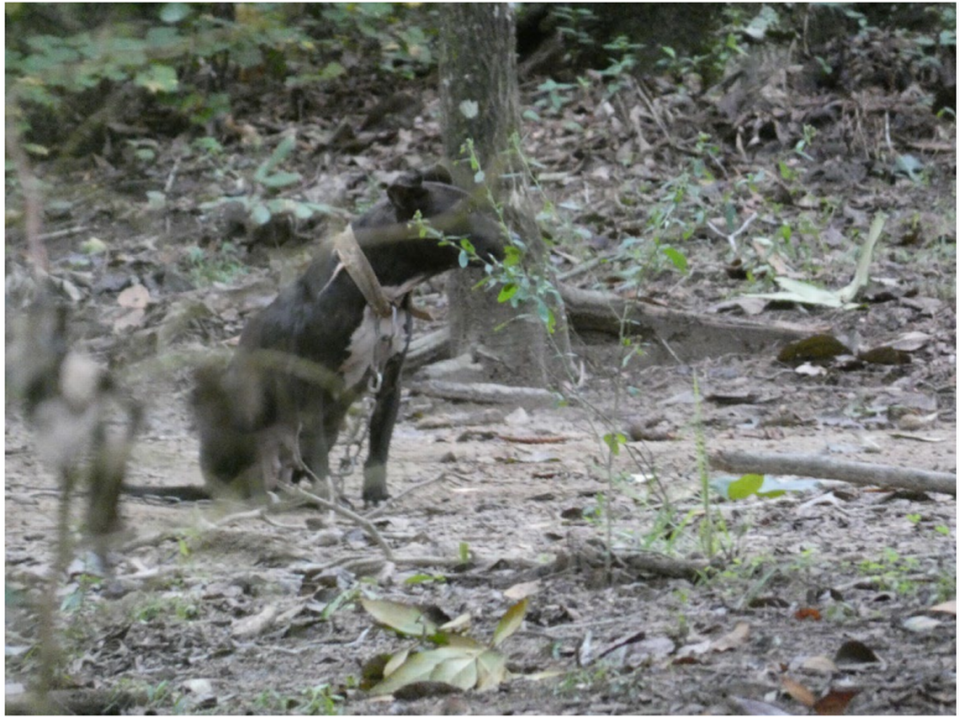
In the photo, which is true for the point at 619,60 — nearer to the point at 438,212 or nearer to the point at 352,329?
the point at 438,212

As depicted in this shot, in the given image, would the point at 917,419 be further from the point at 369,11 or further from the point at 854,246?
the point at 369,11

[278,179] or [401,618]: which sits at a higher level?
[278,179]

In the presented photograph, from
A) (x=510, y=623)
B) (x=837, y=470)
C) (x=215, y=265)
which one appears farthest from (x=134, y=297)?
(x=510, y=623)

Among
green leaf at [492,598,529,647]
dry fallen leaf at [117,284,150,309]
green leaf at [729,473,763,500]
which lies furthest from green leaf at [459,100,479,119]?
green leaf at [492,598,529,647]

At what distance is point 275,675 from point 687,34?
337 inches

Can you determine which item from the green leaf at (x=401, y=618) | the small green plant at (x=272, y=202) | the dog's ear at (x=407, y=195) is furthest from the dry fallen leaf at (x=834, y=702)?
the small green plant at (x=272, y=202)

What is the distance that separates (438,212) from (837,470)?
2.20 m

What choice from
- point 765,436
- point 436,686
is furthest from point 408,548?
point 765,436

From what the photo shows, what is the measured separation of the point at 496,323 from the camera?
6.43m

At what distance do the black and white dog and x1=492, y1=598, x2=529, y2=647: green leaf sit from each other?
2200 millimetres

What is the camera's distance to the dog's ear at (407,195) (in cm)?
474

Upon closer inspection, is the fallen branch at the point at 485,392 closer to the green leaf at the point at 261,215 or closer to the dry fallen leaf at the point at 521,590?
the green leaf at the point at 261,215

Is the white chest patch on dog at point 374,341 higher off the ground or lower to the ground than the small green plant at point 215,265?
lower

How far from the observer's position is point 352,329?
490 centimetres
